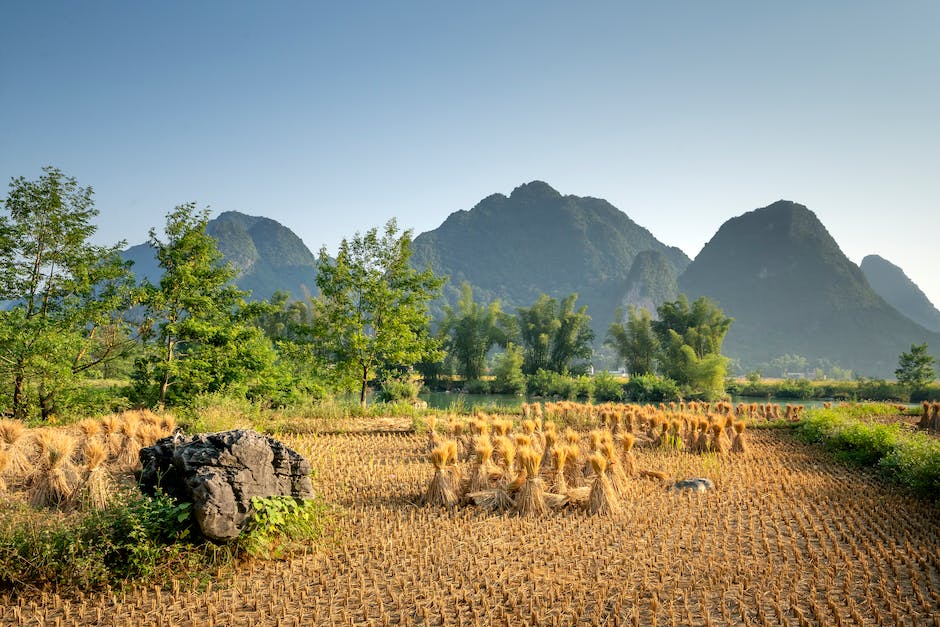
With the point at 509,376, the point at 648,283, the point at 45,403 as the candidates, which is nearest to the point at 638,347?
the point at 509,376

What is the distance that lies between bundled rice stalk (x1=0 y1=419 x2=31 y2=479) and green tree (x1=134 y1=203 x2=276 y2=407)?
4431 millimetres

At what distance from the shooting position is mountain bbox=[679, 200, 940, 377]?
4285 inches

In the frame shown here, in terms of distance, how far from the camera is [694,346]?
128ft

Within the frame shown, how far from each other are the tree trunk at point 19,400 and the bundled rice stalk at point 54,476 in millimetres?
6589

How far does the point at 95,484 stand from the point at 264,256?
193335 millimetres

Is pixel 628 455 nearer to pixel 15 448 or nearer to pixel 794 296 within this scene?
pixel 15 448

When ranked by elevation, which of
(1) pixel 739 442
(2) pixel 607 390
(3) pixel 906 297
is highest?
(3) pixel 906 297

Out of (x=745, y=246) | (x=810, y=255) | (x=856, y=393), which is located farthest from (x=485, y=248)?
(x=856, y=393)

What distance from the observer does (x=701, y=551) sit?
189 inches

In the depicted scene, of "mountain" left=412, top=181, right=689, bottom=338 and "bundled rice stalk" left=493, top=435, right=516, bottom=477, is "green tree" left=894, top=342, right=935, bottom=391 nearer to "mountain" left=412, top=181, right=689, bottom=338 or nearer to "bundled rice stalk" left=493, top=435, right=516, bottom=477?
"bundled rice stalk" left=493, top=435, right=516, bottom=477

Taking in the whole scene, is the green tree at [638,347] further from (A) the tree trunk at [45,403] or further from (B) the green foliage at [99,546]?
(B) the green foliage at [99,546]

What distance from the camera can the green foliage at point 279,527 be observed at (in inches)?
174

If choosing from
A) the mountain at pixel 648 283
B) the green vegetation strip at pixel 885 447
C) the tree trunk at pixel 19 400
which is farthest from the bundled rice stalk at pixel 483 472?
the mountain at pixel 648 283

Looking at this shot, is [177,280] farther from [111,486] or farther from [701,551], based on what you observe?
[701,551]
